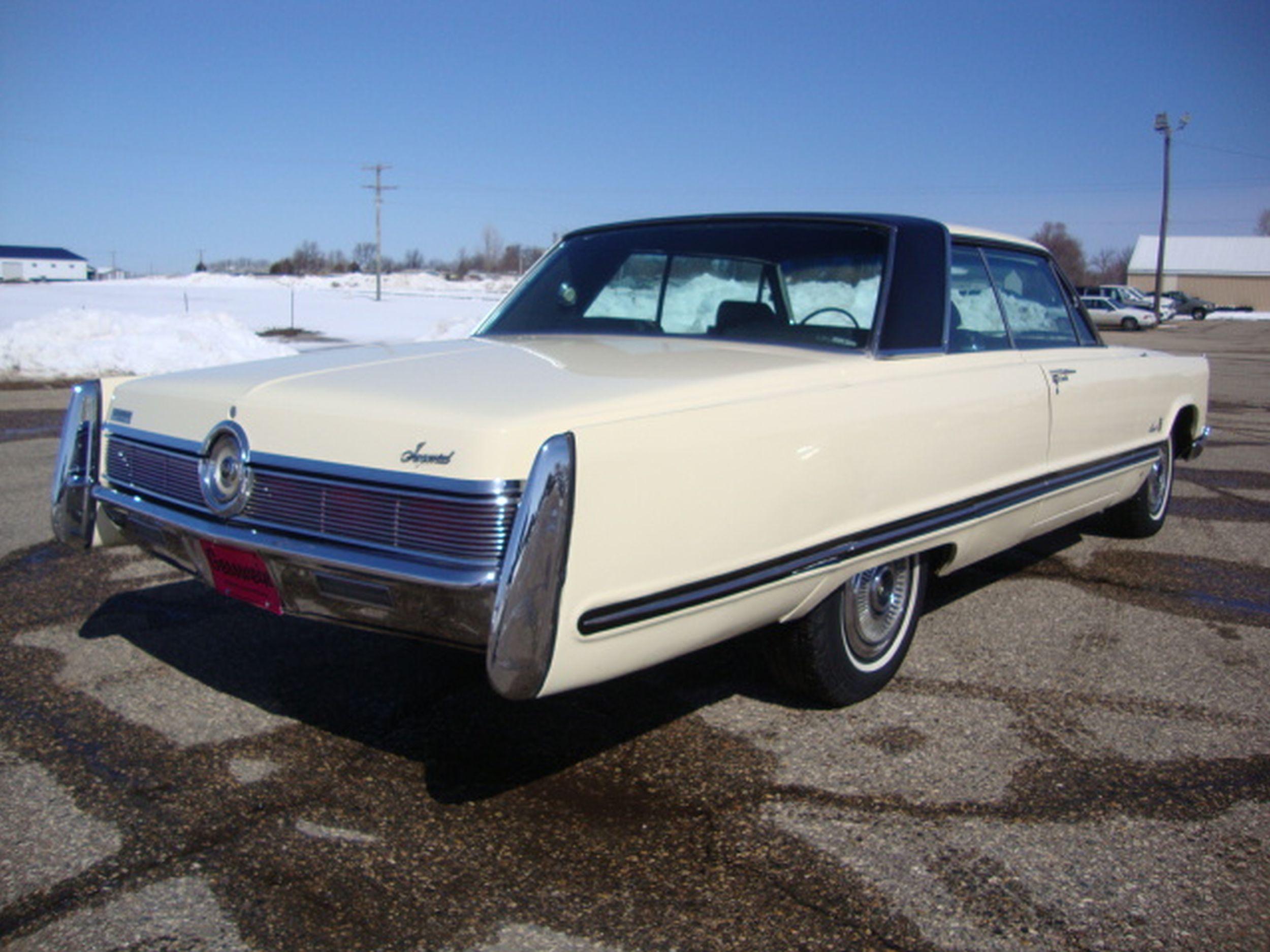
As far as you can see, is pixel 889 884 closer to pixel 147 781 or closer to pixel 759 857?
pixel 759 857

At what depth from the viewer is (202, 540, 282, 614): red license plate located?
2854mm

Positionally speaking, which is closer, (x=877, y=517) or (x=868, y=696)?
(x=877, y=517)

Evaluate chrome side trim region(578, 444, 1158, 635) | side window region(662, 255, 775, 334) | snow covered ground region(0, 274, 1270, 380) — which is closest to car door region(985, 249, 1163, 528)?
chrome side trim region(578, 444, 1158, 635)

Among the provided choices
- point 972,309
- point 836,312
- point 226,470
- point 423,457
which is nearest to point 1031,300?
point 972,309

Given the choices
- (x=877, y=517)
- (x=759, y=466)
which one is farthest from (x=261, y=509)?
(x=877, y=517)

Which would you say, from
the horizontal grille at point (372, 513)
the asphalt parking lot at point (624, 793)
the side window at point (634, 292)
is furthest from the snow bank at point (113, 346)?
the horizontal grille at point (372, 513)

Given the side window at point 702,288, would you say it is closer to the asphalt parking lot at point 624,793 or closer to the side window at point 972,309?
the side window at point 972,309

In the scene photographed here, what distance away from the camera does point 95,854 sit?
2617mm

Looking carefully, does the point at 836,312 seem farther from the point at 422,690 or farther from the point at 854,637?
the point at 422,690

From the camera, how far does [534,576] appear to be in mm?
2391

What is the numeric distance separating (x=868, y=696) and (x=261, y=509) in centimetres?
200

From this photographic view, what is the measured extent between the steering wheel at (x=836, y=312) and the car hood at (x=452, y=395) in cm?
32

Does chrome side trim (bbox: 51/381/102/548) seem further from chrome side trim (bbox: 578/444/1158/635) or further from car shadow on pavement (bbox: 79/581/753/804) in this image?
chrome side trim (bbox: 578/444/1158/635)

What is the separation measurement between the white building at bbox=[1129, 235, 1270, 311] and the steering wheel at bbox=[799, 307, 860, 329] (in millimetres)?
81306
